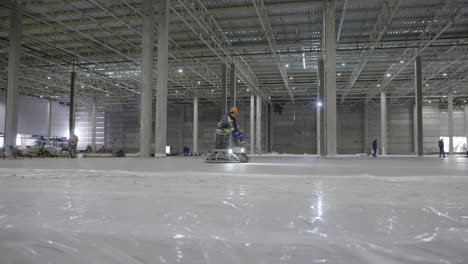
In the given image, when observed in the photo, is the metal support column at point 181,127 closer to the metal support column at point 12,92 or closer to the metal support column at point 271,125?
the metal support column at point 271,125

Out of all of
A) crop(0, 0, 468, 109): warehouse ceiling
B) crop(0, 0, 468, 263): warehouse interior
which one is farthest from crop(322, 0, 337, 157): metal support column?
crop(0, 0, 468, 109): warehouse ceiling

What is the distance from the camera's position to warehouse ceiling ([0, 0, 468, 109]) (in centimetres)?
1741

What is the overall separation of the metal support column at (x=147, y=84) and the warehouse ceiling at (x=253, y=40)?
279cm

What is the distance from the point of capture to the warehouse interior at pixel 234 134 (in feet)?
3.66

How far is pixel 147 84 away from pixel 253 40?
36.5ft

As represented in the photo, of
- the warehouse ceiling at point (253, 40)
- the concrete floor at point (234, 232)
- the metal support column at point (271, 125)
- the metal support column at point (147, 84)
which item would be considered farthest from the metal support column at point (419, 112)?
the concrete floor at point (234, 232)

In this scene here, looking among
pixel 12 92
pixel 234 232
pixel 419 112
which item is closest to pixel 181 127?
pixel 12 92

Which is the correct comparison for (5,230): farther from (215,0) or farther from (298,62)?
(298,62)

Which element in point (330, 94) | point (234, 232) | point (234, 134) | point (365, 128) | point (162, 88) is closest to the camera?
point (234, 232)

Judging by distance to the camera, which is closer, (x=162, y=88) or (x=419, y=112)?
(x=162, y=88)

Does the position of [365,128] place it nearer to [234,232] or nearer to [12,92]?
[12,92]

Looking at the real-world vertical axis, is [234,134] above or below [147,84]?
below

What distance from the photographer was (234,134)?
29.7 ft

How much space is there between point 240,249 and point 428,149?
44.5 metres
